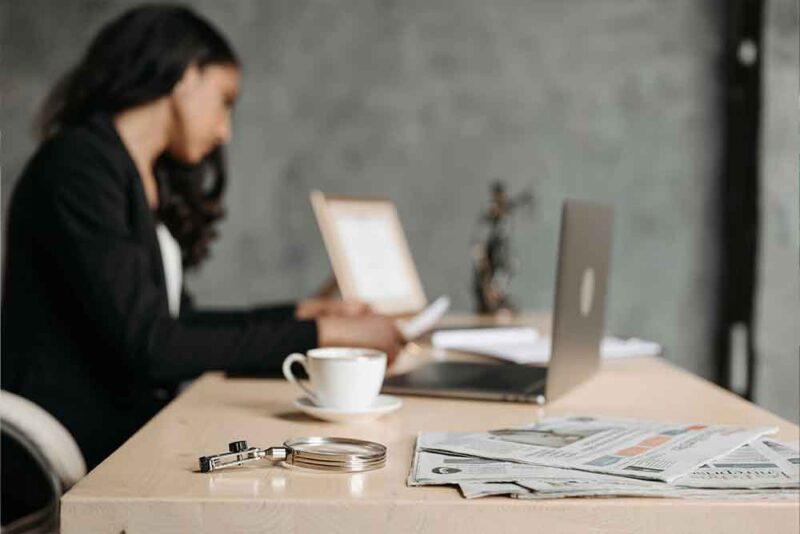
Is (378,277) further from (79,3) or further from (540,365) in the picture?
(79,3)

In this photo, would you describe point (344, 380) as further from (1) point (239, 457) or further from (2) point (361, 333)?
(2) point (361, 333)

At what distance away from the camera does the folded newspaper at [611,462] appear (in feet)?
2.37

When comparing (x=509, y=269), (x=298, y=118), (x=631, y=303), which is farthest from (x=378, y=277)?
(x=631, y=303)

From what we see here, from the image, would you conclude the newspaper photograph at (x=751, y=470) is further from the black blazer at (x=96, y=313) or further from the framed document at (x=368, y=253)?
the framed document at (x=368, y=253)

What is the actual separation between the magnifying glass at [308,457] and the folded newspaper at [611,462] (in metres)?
0.04

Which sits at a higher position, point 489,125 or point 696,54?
point 696,54

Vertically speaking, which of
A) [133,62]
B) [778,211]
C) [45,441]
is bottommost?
[45,441]

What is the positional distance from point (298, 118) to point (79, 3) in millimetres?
815

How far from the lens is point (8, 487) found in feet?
4.73

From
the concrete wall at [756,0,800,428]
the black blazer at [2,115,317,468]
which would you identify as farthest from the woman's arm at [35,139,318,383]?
the concrete wall at [756,0,800,428]

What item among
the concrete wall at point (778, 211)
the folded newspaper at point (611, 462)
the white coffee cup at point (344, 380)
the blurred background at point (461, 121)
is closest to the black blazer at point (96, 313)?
the white coffee cup at point (344, 380)

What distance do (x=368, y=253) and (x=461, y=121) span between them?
3.22 feet

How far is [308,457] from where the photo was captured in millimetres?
803

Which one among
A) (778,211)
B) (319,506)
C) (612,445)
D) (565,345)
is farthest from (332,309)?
(778,211)
